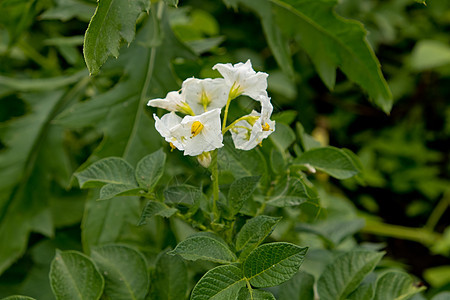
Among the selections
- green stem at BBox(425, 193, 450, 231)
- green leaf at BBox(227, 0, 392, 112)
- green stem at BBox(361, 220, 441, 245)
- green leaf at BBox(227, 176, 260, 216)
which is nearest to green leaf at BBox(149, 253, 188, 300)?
green leaf at BBox(227, 176, 260, 216)

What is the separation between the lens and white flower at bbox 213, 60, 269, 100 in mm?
602

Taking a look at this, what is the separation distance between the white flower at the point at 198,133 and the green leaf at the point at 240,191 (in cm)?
8

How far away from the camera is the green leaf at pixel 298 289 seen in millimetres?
677

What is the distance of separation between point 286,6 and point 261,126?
1.75ft

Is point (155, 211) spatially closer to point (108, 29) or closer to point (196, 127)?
point (196, 127)

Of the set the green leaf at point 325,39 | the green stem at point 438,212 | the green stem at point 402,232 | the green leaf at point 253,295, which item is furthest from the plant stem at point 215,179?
the green stem at point 438,212

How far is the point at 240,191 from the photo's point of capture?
617mm

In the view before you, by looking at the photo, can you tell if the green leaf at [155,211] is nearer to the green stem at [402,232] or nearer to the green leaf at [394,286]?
the green leaf at [394,286]

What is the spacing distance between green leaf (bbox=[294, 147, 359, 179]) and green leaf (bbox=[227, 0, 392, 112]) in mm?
250

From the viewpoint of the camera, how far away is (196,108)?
2.12 ft

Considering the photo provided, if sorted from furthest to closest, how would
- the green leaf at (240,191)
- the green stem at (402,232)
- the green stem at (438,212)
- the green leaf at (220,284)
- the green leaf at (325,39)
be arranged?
the green stem at (438,212) < the green stem at (402,232) < the green leaf at (325,39) < the green leaf at (240,191) < the green leaf at (220,284)

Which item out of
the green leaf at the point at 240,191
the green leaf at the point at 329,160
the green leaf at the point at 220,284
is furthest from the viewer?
the green leaf at the point at 329,160

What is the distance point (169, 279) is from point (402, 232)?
56.6 inches

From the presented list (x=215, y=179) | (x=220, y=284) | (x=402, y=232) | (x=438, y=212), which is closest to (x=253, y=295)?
(x=220, y=284)
